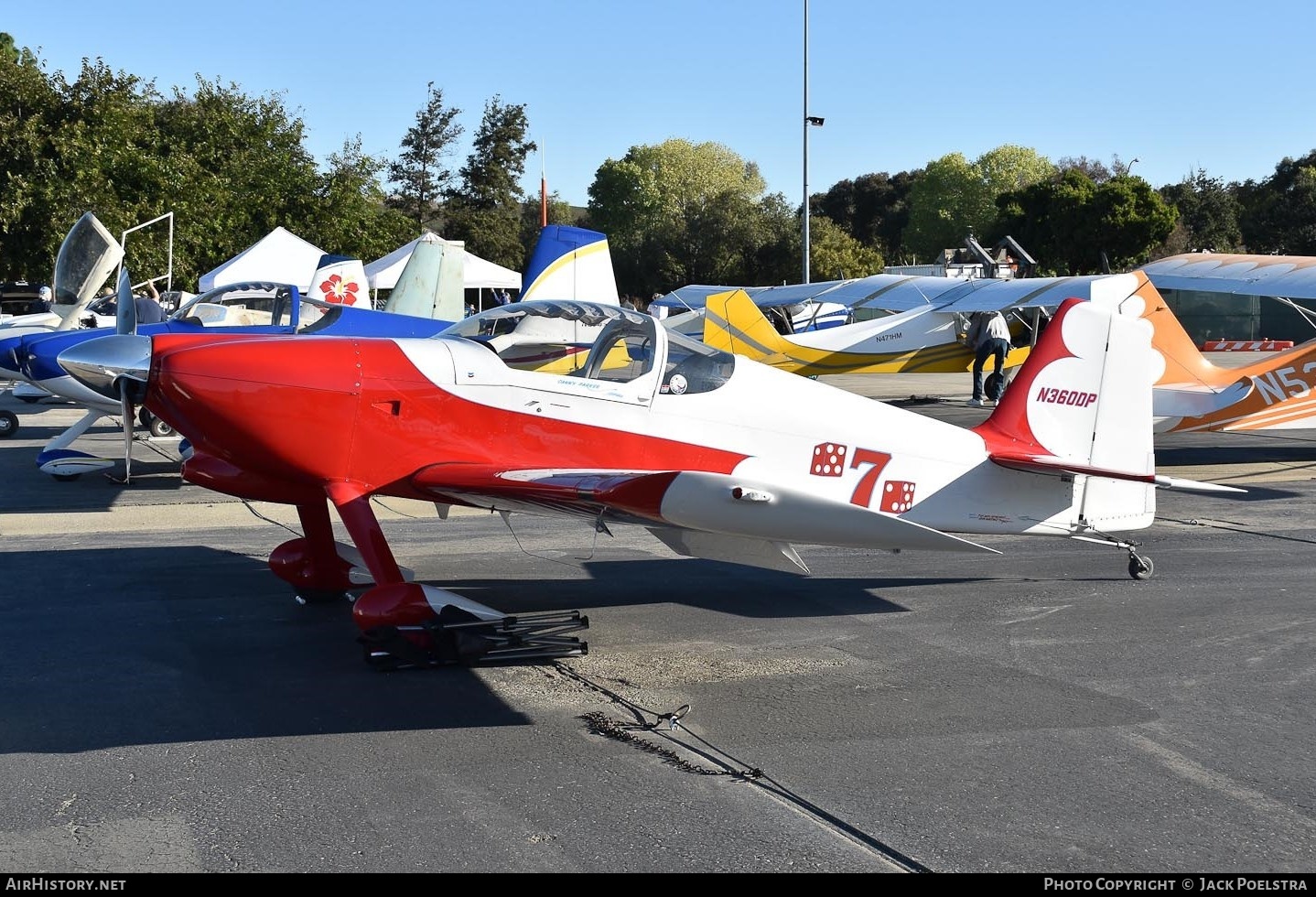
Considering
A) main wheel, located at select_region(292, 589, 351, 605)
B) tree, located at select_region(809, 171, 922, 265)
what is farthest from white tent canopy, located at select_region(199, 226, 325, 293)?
tree, located at select_region(809, 171, 922, 265)

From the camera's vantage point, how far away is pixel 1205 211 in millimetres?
62625

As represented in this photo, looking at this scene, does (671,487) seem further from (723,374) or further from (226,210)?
(226,210)

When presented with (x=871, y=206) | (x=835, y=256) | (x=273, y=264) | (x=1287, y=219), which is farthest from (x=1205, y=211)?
(x=273, y=264)

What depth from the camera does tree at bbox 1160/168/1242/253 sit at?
59500 mm

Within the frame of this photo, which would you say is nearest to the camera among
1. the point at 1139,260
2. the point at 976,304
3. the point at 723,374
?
the point at 723,374

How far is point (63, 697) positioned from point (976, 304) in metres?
19.7

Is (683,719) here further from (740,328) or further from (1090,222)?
(1090,222)

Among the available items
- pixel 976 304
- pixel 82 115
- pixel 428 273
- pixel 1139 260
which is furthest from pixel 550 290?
pixel 1139 260

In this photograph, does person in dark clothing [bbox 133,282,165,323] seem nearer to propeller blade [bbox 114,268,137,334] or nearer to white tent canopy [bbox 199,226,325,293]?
propeller blade [bbox 114,268,137,334]

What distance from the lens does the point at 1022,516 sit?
25.3ft

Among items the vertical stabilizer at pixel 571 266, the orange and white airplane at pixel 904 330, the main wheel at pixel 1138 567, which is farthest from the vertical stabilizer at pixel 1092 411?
the orange and white airplane at pixel 904 330

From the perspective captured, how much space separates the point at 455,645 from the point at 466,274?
27.4m

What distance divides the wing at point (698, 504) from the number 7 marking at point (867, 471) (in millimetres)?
741
